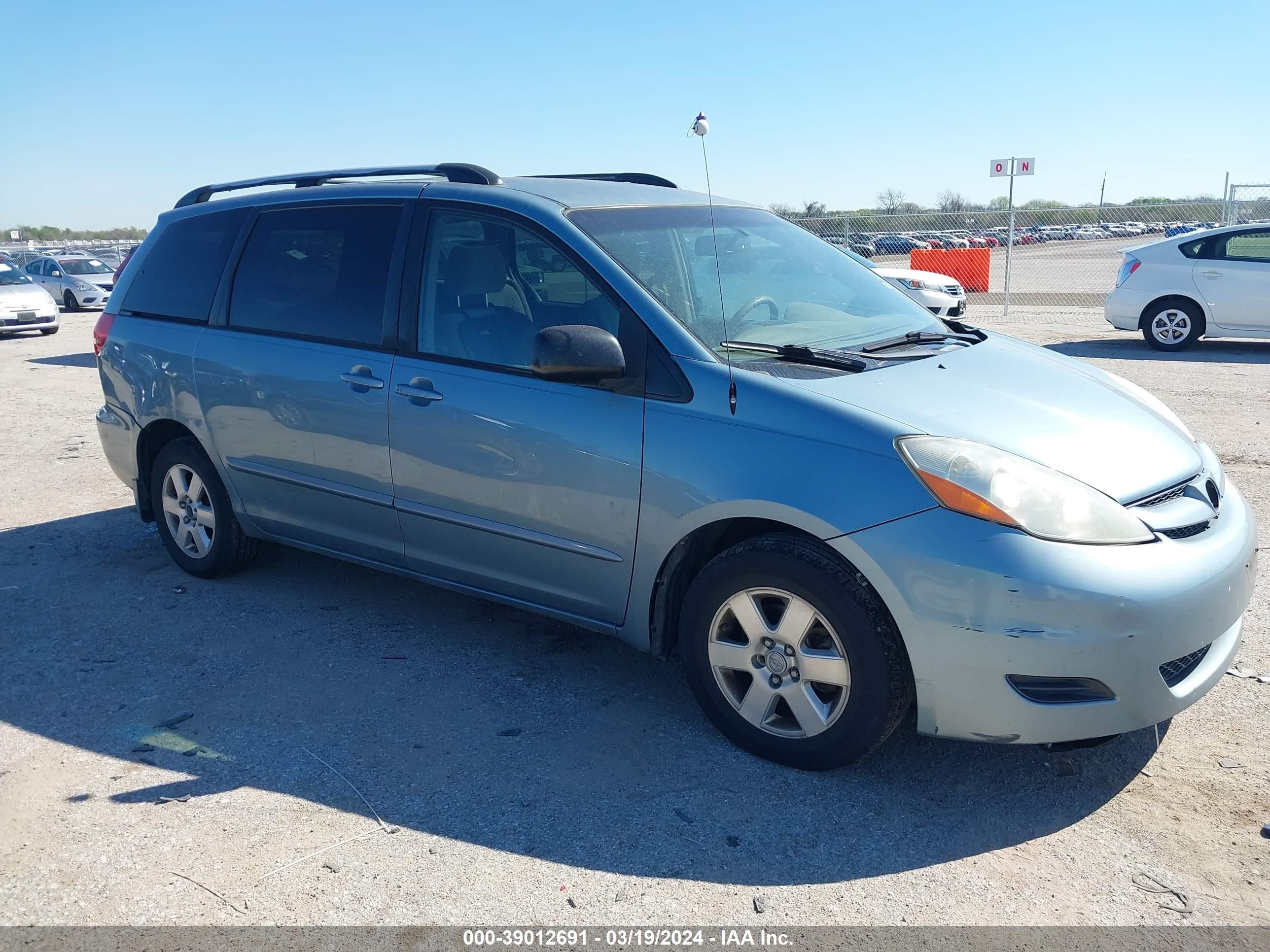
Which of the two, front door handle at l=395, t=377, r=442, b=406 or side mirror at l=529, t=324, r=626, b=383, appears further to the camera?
front door handle at l=395, t=377, r=442, b=406

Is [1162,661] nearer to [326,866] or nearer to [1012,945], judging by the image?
[1012,945]

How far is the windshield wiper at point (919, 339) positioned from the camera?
3910mm

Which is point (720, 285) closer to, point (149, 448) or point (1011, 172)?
point (149, 448)

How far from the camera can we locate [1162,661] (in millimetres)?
2975

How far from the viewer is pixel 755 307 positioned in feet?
13.1

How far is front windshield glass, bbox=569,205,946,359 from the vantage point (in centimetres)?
380

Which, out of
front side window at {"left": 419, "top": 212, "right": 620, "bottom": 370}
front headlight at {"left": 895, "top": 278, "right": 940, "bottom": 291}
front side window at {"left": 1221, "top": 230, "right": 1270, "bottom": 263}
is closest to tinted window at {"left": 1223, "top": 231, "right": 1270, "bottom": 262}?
front side window at {"left": 1221, "top": 230, "right": 1270, "bottom": 263}

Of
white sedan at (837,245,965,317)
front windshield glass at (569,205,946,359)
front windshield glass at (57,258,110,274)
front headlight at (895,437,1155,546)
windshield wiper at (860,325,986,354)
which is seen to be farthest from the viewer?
front windshield glass at (57,258,110,274)

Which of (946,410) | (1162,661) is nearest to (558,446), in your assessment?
(946,410)

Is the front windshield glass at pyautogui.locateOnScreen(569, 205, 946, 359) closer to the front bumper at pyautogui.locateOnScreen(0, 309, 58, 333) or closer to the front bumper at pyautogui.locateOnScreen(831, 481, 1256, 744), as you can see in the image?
the front bumper at pyautogui.locateOnScreen(831, 481, 1256, 744)

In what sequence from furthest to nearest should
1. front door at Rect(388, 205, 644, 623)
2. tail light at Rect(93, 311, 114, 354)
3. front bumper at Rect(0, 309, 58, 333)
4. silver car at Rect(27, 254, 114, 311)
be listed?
silver car at Rect(27, 254, 114, 311), front bumper at Rect(0, 309, 58, 333), tail light at Rect(93, 311, 114, 354), front door at Rect(388, 205, 644, 623)

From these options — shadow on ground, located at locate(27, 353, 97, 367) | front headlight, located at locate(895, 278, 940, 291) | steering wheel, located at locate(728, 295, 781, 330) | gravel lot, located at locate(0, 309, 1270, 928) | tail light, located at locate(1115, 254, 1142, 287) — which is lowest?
gravel lot, located at locate(0, 309, 1270, 928)

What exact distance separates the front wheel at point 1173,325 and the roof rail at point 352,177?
1071cm

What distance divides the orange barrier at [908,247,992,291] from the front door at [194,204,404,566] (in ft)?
60.6
